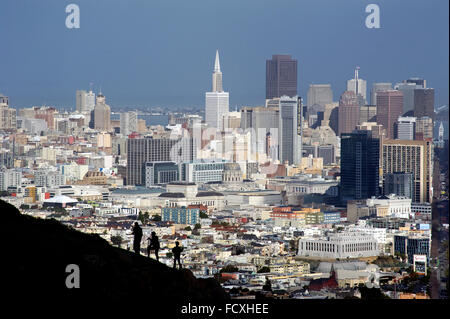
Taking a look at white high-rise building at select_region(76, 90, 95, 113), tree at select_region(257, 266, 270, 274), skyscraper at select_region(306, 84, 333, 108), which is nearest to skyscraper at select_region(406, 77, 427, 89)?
skyscraper at select_region(306, 84, 333, 108)

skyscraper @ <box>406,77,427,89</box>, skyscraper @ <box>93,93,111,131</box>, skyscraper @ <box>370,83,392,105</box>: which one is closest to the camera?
skyscraper @ <box>406,77,427,89</box>

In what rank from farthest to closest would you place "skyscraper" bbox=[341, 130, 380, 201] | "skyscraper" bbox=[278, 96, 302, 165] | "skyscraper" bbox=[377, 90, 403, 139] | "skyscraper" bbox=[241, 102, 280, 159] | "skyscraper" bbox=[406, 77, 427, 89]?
"skyscraper" bbox=[278, 96, 302, 165]
"skyscraper" bbox=[241, 102, 280, 159]
"skyscraper" bbox=[377, 90, 403, 139]
"skyscraper" bbox=[341, 130, 380, 201]
"skyscraper" bbox=[406, 77, 427, 89]

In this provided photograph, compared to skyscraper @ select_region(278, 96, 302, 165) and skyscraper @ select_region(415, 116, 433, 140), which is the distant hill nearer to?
skyscraper @ select_region(415, 116, 433, 140)

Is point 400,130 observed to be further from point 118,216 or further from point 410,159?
point 118,216

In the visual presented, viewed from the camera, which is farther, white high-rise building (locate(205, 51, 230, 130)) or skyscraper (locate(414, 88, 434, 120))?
skyscraper (locate(414, 88, 434, 120))

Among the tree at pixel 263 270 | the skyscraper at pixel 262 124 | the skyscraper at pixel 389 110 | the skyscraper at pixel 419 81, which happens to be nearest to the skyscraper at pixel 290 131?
the skyscraper at pixel 262 124

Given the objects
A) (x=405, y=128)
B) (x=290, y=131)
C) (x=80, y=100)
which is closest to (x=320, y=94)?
(x=405, y=128)

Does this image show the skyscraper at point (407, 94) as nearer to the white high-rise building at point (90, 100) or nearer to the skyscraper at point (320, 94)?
the skyscraper at point (320, 94)
